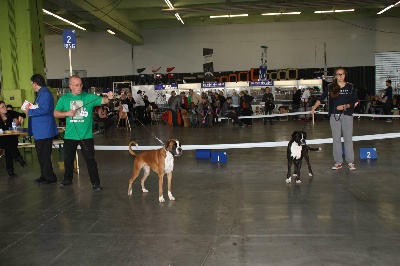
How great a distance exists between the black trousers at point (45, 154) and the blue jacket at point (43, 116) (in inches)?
3.3

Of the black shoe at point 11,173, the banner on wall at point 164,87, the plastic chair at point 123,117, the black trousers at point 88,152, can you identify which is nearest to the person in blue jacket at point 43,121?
the black trousers at point 88,152

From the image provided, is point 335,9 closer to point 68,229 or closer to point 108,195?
point 108,195

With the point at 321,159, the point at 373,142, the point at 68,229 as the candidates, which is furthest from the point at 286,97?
the point at 68,229

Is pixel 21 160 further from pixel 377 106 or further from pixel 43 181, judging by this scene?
pixel 377 106

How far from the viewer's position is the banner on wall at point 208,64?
24.7 m

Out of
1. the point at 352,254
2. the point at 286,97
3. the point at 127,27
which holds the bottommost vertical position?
the point at 352,254

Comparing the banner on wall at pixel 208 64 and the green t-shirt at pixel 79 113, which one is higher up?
the banner on wall at pixel 208 64

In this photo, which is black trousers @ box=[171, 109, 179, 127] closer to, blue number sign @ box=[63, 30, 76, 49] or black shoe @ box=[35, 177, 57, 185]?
blue number sign @ box=[63, 30, 76, 49]

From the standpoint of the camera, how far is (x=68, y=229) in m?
4.39

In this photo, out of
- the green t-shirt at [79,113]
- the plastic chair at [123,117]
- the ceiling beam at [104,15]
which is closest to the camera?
the green t-shirt at [79,113]

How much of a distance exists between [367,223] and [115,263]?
2.60 metres

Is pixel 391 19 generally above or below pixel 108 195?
above

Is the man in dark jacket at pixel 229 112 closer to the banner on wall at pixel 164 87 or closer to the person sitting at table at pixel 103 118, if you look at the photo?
the banner on wall at pixel 164 87

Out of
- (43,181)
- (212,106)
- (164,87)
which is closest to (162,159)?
(43,181)
